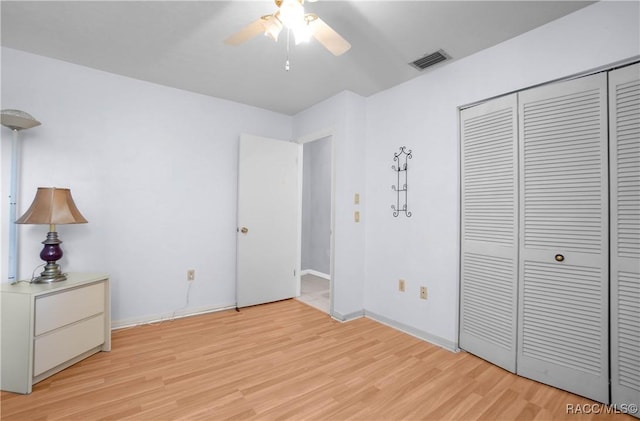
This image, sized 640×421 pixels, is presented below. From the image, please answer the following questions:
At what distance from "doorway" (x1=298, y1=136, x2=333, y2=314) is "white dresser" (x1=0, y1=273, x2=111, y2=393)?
2.98 meters

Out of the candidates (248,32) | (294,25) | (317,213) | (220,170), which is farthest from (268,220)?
(294,25)

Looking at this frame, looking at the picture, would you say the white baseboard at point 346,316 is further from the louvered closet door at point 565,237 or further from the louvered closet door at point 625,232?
the louvered closet door at point 625,232

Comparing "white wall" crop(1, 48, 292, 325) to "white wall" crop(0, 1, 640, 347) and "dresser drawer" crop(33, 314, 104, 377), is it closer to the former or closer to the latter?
"white wall" crop(0, 1, 640, 347)

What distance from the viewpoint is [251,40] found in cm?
219

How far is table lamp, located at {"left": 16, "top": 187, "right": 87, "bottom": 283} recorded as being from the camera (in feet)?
6.80

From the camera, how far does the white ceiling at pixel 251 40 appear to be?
5.99 ft

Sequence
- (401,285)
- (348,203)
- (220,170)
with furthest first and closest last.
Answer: (220,170) → (348,203) → (401,285)

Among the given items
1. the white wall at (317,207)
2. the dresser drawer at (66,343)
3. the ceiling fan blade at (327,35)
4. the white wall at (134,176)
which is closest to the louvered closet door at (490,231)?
the ceiling fan blade at (327,35)

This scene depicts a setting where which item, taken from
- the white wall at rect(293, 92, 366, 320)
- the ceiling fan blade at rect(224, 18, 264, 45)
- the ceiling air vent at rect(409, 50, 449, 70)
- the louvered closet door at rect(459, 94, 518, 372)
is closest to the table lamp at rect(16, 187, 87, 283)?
the ceiling fan blade at rect(224, 18, 264, 45)

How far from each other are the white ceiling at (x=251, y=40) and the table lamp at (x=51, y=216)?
1.22 metres

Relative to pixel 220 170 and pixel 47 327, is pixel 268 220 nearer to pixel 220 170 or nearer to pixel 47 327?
pixel 220 170

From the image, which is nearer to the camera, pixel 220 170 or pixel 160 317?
pixel 160 317

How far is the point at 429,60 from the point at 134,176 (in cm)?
305

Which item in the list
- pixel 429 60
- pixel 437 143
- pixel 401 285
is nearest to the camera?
pixel 429 60
